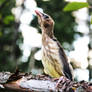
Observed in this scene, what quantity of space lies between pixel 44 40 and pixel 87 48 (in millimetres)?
2383

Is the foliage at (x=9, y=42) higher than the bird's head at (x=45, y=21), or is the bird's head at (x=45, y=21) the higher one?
the bird's head at (x=45, y=21)

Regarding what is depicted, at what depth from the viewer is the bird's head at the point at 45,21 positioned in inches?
101

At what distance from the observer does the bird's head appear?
101 inches

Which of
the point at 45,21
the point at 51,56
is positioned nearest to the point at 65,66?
the point at 51,56

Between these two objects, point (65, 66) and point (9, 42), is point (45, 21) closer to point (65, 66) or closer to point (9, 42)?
point (65, 66)

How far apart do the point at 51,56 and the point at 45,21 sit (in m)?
0.30

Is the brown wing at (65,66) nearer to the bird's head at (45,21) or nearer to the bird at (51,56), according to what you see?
the bird at (51,56)

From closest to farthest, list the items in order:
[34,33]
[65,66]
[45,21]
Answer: [65,66] < [45,21] < [34,33]

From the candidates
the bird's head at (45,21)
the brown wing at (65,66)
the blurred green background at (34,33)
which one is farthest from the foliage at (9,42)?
the brown wing at (65,66)

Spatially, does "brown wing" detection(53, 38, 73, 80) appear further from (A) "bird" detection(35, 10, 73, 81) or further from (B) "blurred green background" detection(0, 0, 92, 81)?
(B) "blurred green background" detection(0, 0, 92, 81)

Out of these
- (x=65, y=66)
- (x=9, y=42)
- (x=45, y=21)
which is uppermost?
(x=45, y=21)

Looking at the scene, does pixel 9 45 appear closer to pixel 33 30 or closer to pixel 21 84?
pixel 33 30

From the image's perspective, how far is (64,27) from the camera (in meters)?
4.88

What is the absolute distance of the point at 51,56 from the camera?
8.09 ft
